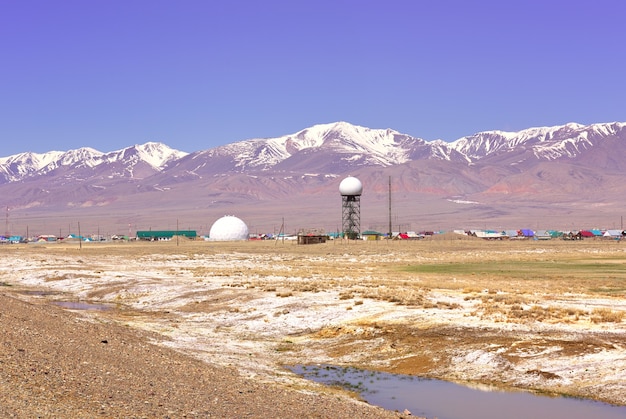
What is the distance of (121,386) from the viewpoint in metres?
20.9

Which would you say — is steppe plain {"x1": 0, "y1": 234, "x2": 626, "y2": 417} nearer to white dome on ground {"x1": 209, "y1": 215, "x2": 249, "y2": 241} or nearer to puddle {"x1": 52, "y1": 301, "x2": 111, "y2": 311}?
puddle {"x1": 52, "y1": 301, "x2": 111, "y2": 311}

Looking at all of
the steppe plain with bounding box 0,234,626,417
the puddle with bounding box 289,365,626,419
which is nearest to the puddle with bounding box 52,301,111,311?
the steppe plain with bounding box 0,234,626,417

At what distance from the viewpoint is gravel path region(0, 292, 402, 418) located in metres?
18.5

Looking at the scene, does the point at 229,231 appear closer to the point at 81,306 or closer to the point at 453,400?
the point at 81,306

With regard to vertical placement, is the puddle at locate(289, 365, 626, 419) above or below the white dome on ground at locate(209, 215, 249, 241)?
below

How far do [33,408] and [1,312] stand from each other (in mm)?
12108

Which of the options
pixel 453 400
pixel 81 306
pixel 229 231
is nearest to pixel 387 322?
pixel 453 400

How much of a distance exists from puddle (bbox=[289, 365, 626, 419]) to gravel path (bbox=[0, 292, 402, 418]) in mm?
1803

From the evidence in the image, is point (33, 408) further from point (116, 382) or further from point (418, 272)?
point (418, 272)

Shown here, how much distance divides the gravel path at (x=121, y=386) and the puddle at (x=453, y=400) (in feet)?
→ 5.92

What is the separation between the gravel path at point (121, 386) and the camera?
18453mm

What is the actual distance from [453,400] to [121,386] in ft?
32.5

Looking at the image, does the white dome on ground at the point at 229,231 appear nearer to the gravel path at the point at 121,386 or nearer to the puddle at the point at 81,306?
the puddle at the point at 81,306

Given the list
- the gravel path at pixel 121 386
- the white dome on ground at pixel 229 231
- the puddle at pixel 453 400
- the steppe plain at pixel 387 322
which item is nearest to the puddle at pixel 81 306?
A: the steppe plain at pixel 387 322
